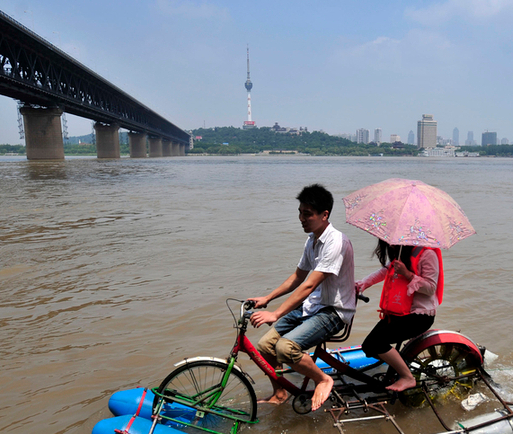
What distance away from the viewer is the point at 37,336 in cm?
459

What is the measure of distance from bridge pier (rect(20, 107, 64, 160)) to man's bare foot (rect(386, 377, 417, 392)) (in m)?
57.8

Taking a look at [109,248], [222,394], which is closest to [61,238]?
[109,248]

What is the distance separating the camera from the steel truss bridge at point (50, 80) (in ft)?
131

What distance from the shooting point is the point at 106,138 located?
3024 inches

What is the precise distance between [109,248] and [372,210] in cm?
684

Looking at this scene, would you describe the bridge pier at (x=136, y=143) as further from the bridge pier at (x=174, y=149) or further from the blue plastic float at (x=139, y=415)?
the blue plastic float at (x=139, y=415)

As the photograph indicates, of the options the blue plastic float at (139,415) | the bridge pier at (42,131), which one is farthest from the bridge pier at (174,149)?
the blue plastic float at (139,415)

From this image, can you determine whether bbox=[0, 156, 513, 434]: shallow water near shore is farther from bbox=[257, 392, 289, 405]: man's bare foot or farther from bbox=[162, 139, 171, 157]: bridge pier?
bbox=[162, 139, 171, 157]: bridge pier

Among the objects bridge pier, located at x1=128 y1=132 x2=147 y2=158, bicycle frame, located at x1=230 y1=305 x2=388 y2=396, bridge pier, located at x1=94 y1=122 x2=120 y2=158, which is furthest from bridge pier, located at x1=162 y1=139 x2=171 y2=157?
bicycle frame, located at x1=230 y1=305 x2=388 y2=396

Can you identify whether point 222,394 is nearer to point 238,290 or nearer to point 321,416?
point 321,416

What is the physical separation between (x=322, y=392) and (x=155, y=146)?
12136 cm

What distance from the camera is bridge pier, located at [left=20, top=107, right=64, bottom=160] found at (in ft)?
173

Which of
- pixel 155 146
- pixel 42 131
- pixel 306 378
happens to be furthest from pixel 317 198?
pixel 155 146

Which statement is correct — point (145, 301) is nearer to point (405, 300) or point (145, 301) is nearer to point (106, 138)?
point (405, 300)
